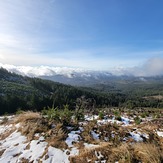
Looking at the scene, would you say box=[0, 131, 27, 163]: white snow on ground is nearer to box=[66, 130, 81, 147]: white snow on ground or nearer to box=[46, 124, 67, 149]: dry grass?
box=[46, 124, 67, 149]: dry grass

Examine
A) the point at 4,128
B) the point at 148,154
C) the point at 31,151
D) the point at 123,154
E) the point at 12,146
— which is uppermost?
the point at 148,154

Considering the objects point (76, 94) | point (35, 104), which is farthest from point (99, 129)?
point (76, 94)

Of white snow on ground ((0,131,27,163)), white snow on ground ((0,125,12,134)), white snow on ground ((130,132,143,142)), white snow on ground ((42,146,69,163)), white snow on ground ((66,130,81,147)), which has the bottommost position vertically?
white snow on ground ((0,125,12,134))

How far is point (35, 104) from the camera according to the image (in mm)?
59875

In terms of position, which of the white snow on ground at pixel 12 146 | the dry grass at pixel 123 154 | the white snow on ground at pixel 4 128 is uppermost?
the dry grass at pixel 123 154

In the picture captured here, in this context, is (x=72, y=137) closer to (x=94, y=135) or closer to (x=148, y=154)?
(x=94, y=135)

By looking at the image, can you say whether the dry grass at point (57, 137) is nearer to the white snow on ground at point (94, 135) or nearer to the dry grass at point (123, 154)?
the dry grass at point (123, 154)

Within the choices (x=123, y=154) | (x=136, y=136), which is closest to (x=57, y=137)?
(x=123, y=154)

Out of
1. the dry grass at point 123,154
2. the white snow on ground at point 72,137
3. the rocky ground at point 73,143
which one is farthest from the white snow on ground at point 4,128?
the dry grass at point 123,154

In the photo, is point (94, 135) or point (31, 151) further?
point (94, 135)

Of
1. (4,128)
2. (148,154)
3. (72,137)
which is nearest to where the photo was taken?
(148,154)

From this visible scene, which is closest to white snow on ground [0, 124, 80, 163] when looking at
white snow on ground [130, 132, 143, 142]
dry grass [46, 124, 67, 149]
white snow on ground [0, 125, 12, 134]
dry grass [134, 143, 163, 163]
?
dry grass [46, 124, 67, 149]

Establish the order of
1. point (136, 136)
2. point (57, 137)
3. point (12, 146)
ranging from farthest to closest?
point (136, 136), point (57, 137), point (12, 146)

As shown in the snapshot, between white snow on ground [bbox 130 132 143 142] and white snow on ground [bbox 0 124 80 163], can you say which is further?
white snow on ground [bbox 130 132 143 142]
